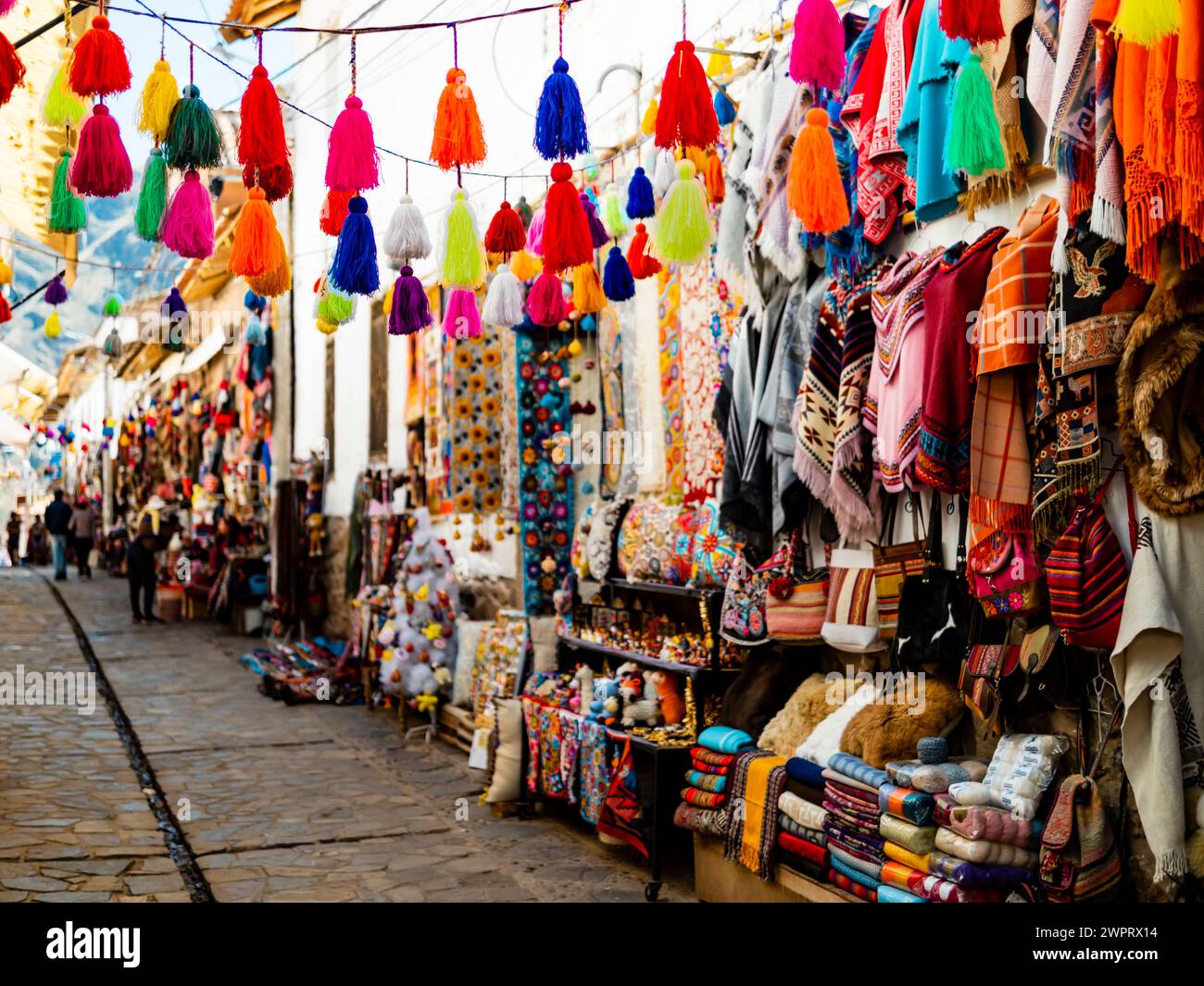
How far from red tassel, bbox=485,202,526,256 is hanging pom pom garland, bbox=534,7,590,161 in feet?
1.97

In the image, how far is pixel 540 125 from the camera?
13.3 ft

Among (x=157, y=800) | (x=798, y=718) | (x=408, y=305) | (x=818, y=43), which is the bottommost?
(x=157, y=800)

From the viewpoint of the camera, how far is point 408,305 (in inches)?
186

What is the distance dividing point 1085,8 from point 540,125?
5.72 ft

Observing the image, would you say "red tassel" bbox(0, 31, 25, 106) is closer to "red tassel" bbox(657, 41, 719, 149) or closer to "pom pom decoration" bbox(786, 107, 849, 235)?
"red tassel" bbox(657, 41, 719, 149)

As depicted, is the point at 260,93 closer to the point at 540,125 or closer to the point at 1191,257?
the point at 540,125

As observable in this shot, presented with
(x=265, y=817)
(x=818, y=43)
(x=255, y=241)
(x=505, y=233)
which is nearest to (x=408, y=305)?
(x=505, y=233)

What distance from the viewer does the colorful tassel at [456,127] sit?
4047mm

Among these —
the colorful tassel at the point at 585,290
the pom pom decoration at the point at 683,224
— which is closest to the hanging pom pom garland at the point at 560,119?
the pom pom decoration at the point at 683,224

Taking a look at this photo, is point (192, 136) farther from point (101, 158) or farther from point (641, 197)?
point (641, 197)

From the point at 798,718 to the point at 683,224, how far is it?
190 centimetres

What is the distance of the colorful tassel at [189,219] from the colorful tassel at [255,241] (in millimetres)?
144

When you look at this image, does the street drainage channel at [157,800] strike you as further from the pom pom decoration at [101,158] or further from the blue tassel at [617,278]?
the blue tassel at [617,278]
